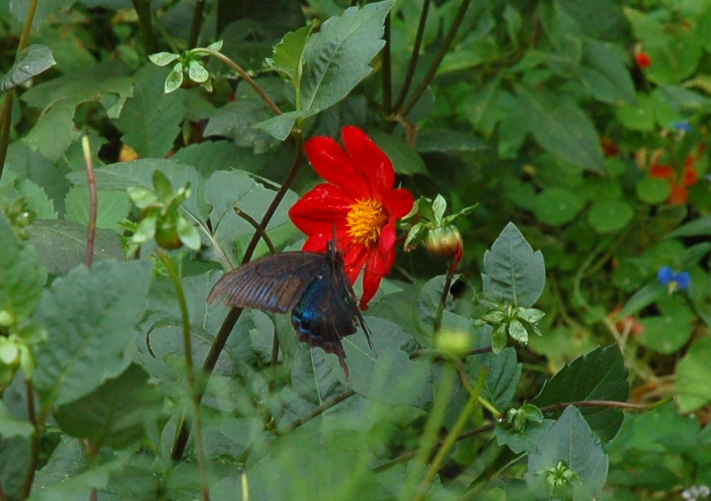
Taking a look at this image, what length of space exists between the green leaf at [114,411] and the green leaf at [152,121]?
2.19 feet

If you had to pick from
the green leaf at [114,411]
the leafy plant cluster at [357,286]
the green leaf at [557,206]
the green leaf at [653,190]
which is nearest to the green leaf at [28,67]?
the leafy plant cluster at [357,286]

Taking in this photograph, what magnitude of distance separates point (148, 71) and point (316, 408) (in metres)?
0.65

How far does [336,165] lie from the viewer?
831mm

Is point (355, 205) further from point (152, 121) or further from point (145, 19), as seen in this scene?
point (145, 19)

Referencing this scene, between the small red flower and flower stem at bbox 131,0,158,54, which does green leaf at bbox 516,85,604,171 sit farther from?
flower stem at bbox 131,0,158,54

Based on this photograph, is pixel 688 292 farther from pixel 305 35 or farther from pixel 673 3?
pixel 305 35

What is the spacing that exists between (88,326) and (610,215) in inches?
64.2

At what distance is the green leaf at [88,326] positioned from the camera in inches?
17.0

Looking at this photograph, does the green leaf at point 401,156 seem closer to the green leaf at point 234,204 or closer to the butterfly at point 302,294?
the green leaf at point 234,204

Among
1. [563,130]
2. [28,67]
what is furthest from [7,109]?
[563,130]

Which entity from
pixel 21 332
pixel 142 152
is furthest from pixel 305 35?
pixel 142 152

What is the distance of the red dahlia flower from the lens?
0.76 metres

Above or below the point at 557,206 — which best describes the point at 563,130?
above

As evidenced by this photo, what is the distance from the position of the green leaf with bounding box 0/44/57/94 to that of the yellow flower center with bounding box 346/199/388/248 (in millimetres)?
262
